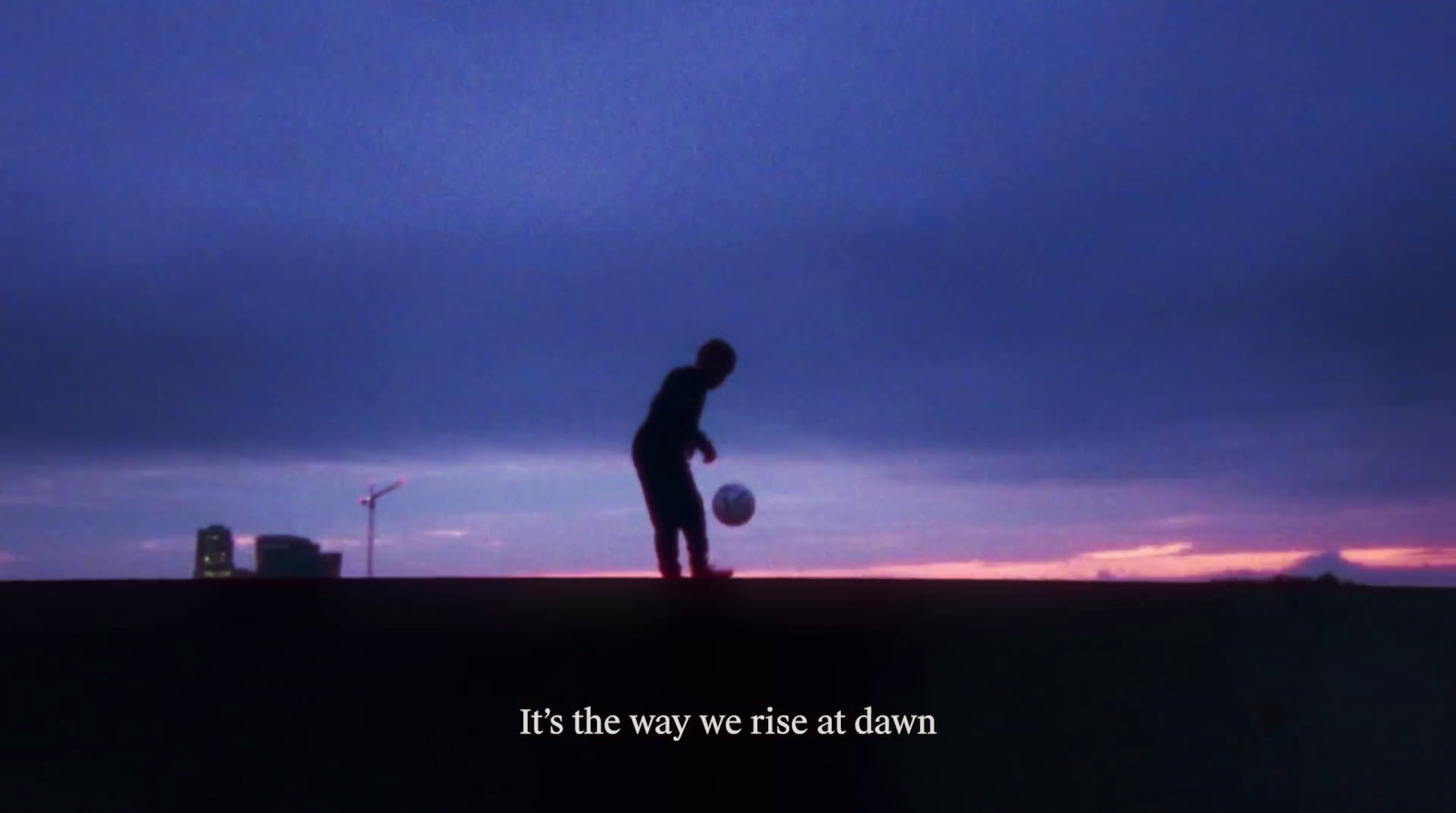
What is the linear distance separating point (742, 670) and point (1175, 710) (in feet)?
6.69

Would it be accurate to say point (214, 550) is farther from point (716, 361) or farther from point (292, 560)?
point (716, 361)

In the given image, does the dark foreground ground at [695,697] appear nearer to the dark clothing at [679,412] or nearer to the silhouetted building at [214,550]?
the dark clothing at [679,412]

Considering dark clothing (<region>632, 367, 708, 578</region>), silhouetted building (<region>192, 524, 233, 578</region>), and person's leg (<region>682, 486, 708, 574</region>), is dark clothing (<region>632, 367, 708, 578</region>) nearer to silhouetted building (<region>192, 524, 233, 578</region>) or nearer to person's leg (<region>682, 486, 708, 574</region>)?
person's leg (<region>682, 486, 708, 574</region>)

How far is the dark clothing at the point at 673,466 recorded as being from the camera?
9117mm

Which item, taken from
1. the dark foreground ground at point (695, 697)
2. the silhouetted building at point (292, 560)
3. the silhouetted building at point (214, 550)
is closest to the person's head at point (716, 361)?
the dark foreground ground at point (695, 697)

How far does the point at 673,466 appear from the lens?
359 inches

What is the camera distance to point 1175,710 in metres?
6.14

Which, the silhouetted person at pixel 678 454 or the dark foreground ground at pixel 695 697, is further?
the silhouetted person at pixel 678 454

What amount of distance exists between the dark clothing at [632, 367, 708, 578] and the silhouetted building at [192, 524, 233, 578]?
72026mm

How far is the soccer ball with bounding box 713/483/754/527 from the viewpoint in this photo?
31.9ft

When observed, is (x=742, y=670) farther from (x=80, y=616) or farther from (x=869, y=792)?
(x=80, y=616)

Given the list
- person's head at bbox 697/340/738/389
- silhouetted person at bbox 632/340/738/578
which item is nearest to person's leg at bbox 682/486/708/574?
silhouetted person at bbox 632/340/738/578

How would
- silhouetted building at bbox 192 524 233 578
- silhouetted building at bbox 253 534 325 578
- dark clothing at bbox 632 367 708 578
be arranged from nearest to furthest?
dark clothing at bbox 632 367 708 578
silhouetted building at bbox 253 534 325 578
silhouetted building at bbox 192 524 233 578

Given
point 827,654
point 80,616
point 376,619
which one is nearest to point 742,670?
point 827,654
